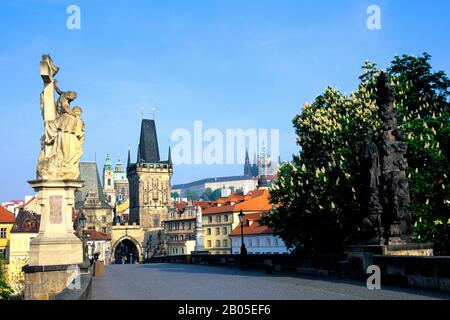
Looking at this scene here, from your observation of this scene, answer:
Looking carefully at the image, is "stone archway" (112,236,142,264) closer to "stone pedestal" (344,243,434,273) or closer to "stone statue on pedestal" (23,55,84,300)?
"stone statue on pedestal" (23,55,84,300)

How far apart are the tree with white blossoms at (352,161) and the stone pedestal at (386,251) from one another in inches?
232

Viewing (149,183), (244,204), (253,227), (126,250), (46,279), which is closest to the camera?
(46,279)

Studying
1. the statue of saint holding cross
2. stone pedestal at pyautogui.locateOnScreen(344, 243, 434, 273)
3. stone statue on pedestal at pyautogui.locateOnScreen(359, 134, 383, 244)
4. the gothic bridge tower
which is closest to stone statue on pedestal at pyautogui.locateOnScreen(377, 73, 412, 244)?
stone statue on pedestal at pyautogui.locateOnScreen(359, 134, 383, 244)

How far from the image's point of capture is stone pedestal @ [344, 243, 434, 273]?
47.1 feet

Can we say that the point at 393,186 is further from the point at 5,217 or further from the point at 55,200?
the point at 5,217

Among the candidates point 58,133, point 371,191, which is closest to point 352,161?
point 371,191

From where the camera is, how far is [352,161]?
25.7 metres

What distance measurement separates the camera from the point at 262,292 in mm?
13500

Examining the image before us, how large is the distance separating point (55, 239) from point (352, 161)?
15765mm

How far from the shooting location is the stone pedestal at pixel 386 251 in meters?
14.4

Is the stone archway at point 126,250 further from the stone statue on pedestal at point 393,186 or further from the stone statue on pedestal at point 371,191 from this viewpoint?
the stone statue on pedestal at point 393,186

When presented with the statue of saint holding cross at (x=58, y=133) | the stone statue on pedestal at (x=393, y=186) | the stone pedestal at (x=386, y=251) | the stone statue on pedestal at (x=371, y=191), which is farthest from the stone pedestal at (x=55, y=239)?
the stone statue on pedestal at (x=393, y=186)
